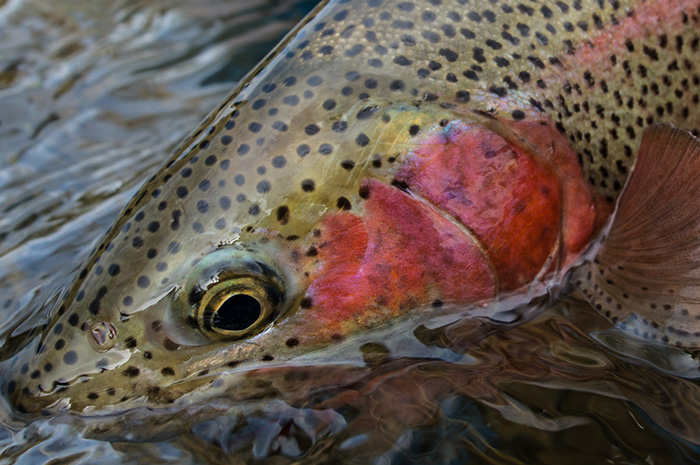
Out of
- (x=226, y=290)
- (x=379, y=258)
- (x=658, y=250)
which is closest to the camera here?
(x=226, y=290)

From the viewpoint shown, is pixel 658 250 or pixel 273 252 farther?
pixel 658 250

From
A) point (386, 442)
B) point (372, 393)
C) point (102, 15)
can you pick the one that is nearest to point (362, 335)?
point (372, 393)

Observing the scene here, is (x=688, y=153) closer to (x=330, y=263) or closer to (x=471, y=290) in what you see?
(x=471, y=290)

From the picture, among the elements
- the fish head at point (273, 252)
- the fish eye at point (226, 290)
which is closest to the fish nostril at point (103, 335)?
the fish head at point (273, 252)

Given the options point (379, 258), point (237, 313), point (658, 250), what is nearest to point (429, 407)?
point (379, 258)

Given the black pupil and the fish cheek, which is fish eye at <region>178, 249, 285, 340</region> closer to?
the black pupil

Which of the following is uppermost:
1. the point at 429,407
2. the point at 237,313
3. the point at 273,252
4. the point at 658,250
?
the point at 273,252

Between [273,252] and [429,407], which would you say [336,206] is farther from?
[429,407]
